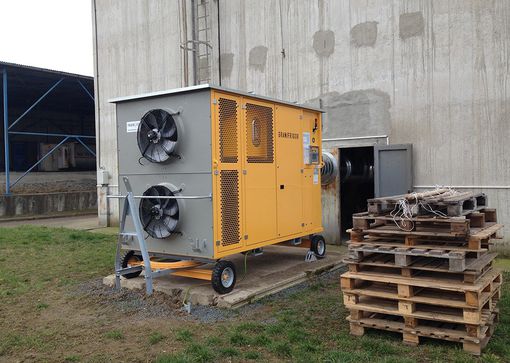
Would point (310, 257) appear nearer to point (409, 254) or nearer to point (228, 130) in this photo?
point (228, 130)

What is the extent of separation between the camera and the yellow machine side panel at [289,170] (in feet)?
24.2

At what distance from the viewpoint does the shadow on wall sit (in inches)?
380

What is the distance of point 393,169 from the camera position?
9.33 m

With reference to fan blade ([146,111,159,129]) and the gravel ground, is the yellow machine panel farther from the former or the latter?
fan blade ([146,111,159,129])

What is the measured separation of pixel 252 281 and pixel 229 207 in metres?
1.20

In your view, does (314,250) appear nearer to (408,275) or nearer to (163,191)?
(163,191)

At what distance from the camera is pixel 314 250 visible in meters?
8.36

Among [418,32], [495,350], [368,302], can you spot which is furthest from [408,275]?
[418,32]

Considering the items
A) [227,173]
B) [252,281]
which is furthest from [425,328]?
[227,173]

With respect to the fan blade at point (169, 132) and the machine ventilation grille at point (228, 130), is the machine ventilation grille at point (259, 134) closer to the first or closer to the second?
the machine ventilation grille at point (228, 130)

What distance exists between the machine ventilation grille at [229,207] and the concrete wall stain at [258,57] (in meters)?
5.41

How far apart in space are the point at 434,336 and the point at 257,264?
13.1 ft

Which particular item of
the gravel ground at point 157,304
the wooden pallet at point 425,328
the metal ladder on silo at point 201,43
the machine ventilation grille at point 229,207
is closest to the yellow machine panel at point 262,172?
the machine ventilation grille at point 229,207

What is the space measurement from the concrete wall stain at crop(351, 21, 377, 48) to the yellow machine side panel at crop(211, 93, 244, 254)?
434 centimetres
